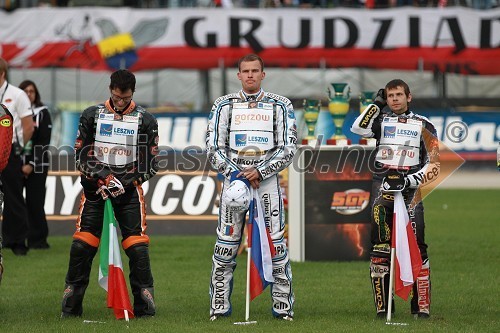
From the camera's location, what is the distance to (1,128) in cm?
888

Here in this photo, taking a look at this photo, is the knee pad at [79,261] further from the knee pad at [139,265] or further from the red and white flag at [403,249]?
the red and white flag at [403,249]

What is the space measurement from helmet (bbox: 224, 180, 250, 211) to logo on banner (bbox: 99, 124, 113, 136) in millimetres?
1130

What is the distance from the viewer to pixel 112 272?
355 inches

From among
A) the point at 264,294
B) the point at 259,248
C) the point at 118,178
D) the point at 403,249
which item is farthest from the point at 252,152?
the point at 264,294

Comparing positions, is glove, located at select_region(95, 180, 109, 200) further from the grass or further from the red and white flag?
the red and white flag

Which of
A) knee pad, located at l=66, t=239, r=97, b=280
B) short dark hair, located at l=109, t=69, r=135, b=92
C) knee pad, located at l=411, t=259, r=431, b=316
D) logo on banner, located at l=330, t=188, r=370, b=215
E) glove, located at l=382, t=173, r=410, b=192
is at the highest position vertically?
short dark hair, located at l=109, t=69, r=135, b=92

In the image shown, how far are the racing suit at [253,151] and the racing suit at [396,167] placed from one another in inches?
27.8

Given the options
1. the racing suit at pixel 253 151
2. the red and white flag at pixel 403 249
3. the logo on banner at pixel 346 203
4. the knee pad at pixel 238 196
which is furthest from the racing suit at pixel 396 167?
the logo on banner at pixel 346 203

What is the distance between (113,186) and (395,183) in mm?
2330

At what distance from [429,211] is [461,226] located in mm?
2444

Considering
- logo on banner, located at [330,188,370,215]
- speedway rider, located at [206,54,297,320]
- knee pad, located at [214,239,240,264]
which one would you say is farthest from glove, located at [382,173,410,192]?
logo on banner, located at [330,188,370,215]

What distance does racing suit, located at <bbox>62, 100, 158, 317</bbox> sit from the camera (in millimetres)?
9000

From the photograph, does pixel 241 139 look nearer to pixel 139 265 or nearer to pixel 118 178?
pixel 118 178

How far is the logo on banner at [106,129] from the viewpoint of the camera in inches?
354
